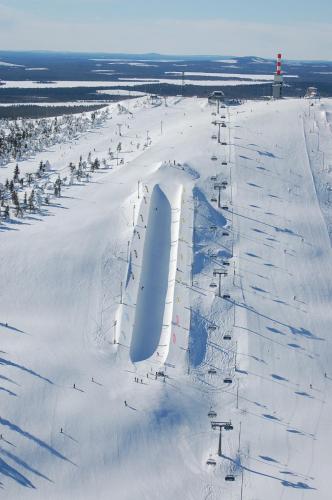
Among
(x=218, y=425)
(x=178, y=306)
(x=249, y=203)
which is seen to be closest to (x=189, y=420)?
(x=218, y=425)

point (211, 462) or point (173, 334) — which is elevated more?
point (173, 334)

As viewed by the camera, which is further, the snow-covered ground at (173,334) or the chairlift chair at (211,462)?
the chairlift chair at (211,462)

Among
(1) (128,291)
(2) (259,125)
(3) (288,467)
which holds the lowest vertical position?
(3) (288,467)

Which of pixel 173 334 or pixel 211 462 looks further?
pixel 173 334

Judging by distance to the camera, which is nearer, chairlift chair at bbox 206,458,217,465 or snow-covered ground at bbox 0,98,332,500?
snow-covered ground at bbox 0,98,332,500

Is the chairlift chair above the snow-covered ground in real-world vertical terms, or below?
below

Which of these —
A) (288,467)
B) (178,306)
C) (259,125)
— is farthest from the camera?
(259,125)

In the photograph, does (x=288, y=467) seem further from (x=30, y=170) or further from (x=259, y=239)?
(x=30, y=170)

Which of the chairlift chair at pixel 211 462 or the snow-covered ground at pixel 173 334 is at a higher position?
the snow-covered ground at pixel 173 334
